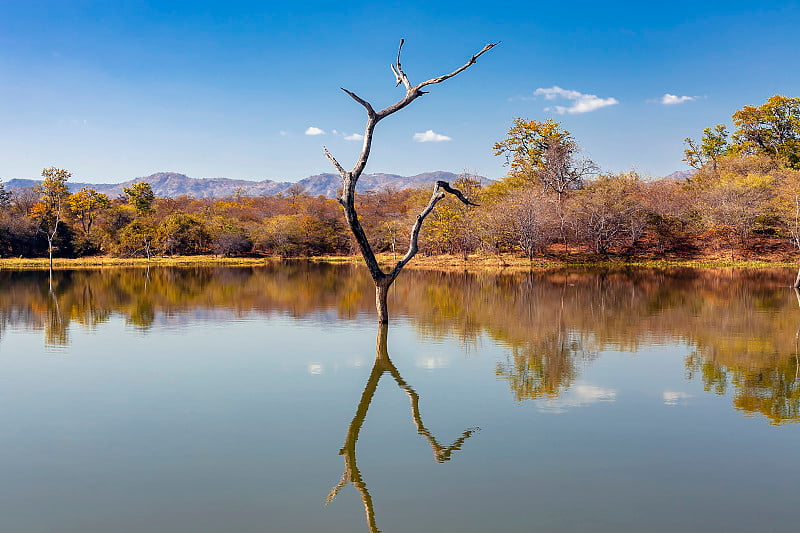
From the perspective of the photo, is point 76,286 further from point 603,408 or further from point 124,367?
point 603,408

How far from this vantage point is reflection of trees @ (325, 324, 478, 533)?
570 centimetres

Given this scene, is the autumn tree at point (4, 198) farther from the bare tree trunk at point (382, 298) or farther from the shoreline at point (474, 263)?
the bare tree trunk at point (382, 298)

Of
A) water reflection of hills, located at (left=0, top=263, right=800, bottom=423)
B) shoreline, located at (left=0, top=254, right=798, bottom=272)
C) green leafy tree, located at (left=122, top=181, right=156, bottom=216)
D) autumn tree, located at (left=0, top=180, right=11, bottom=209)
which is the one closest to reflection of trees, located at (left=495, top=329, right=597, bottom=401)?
water reflection of hills, located at (left=0, top=263, right=800, bottom=423)

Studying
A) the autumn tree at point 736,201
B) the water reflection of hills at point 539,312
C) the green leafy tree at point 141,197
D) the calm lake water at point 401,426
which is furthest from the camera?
the green leafy tree at point 141,197

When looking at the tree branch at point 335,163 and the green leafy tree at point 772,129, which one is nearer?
the tree branch at point 335,163

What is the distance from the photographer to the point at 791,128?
2277 inches

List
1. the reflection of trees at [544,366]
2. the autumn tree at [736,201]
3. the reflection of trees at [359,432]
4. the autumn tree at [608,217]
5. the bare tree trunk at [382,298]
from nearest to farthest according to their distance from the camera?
1. the reflection of trees at [359,432]
2. the reflection of trees at [544,366]
3. the bare tree trunk at [382,298]
4. the autumn tree at [736,201]
5. the autumn tree at [608,217]

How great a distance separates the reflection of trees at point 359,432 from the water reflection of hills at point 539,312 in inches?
71.1

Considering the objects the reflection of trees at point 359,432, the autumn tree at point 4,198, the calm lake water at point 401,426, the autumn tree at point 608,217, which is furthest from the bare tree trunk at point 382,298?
the autumn tree at point 4,198

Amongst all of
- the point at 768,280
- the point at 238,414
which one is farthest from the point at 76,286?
the point at 768,280

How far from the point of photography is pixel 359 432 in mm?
7523

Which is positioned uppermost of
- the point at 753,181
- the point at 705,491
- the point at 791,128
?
the point at 791,128

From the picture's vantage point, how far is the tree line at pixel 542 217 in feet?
156

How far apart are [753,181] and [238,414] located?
4901 cm
